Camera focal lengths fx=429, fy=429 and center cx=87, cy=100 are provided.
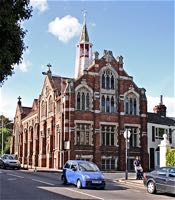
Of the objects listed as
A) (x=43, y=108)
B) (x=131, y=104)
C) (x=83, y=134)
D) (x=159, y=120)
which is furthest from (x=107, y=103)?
(x=43, y=108)

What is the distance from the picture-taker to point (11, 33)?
13.5 m

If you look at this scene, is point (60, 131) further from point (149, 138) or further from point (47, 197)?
point (47, 197)

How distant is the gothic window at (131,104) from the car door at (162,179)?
2862 cm

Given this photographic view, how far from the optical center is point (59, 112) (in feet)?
166

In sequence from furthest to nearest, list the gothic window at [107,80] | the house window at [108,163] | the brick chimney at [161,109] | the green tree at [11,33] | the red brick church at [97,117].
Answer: the brick chimney at [161,109], the gothic window at [107,80], the house window at [108,163], the red brick church at [97,117], the green tree at [11,33]

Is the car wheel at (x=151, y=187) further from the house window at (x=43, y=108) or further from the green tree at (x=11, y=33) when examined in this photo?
the house window at (x=43, y=108)

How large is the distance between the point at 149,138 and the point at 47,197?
1406 inches

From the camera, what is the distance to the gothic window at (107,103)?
50.2 metres

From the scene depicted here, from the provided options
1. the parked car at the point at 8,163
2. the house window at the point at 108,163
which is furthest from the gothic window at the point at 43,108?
the house window at the point at 108,163

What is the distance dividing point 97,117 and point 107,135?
255 cm

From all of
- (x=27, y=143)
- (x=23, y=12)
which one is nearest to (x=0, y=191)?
(x=23, y=12)

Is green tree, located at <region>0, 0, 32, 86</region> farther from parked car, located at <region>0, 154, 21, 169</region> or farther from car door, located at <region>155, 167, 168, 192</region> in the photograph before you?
parked car, located at <region>0, 154, 21, 169</region>

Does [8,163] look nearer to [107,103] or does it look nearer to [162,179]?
[107,103]

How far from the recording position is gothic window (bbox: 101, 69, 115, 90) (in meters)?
50.5
